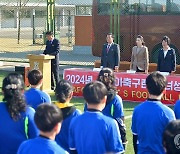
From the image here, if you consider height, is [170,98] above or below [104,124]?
below

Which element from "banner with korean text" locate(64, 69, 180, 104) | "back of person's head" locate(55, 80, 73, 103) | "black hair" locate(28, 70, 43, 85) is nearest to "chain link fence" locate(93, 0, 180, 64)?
"banner with korean text" locate(64, 69, 180, 104)

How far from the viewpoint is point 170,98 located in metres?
12.8

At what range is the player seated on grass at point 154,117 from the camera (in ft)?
17.4

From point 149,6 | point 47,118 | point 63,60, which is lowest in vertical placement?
point 63,60

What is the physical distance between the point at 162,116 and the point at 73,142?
980 mm

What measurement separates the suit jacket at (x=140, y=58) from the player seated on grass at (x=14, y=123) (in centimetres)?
839

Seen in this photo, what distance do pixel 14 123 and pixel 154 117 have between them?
1.47 meters

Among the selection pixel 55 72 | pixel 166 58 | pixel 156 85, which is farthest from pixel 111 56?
pixel 156 85

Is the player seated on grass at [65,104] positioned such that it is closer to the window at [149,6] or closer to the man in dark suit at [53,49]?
the man in dark suit at [53,49]

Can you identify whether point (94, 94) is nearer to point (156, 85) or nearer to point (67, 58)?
point (156, 85)

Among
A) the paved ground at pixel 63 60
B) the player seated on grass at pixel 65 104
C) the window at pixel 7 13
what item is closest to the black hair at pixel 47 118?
the player seated on grass at pixel 65 104

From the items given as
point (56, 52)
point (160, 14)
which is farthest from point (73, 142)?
point (160, 14)

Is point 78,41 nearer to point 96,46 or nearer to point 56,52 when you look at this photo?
point 96,46

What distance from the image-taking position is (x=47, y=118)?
13.7 feet
